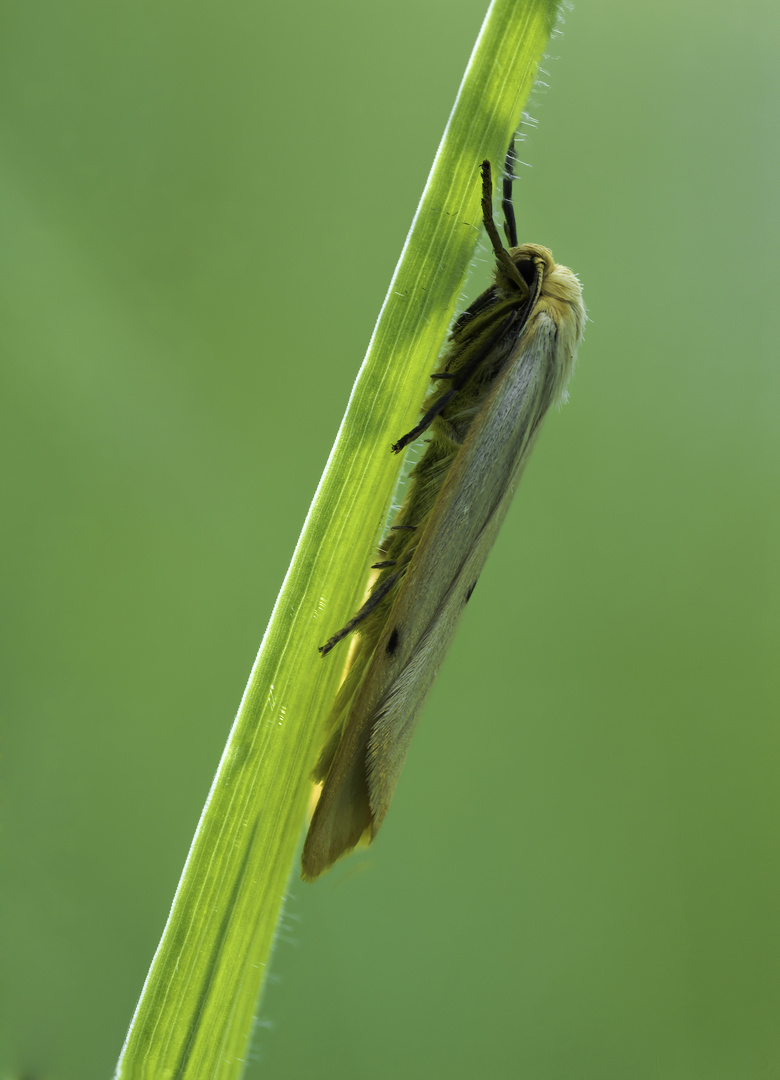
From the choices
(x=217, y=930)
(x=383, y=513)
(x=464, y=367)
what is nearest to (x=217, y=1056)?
(x=217, y=930)

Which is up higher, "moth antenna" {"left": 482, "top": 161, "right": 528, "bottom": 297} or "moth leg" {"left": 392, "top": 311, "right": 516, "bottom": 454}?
"moth antenna" {"left": 482, "top": 161, "right": 528, "bottom": 297}

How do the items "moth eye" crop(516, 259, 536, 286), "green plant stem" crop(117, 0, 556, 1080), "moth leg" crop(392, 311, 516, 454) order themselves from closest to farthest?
"green plant stem" crop(117, 0, 556, 1080) < "moth leg" crop(392, 311, 516, 454) < "moth eye" crop(516, 259, 536, 286)

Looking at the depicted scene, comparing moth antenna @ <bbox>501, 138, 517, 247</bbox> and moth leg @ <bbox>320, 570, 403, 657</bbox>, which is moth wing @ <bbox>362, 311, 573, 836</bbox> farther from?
moth antenna @ <bbox>501, 138, 517, 247</bbox>

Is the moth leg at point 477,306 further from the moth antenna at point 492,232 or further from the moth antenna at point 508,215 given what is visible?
the moth antenna at point 508,215

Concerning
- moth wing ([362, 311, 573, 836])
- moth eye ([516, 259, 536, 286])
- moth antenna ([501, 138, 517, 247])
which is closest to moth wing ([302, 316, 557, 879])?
moth wing ([362, 311, 573, 836])

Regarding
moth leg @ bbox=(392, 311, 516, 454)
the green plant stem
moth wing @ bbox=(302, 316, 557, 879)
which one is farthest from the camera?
moth leg @ bbox=(392, 311, 516, 454)

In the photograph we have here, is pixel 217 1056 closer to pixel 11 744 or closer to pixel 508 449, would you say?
pixel 508 449
